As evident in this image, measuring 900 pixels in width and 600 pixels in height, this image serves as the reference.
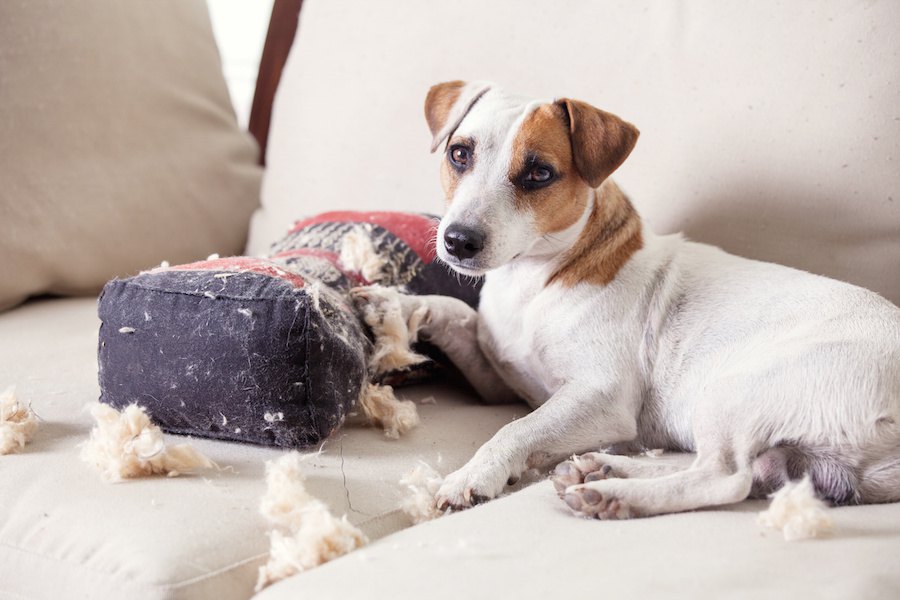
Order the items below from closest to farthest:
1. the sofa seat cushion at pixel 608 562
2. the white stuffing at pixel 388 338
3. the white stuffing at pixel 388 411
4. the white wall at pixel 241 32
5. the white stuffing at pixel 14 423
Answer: the sofa seat cushion at pixel 608 562
the white stuffing at pixel 14 423
the white stuffing at pixel 388 411
the white stuffing at pixel 388 338
the white wall at pixel 241 32

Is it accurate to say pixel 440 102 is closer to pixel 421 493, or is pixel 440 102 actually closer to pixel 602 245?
pixel 602 245

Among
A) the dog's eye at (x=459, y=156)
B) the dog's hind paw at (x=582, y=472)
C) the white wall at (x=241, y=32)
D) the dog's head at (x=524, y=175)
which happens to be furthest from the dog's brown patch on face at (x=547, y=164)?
the white wall at (x=241, y=32)

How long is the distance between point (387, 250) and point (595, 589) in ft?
3.68

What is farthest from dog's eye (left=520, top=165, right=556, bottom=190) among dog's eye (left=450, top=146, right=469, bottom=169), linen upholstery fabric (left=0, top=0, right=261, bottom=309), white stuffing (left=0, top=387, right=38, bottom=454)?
linen upholstery fabric (left=0, top=0, right=261, bottom=309)

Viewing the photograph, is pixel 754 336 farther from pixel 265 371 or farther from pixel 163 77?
pixel 163 77

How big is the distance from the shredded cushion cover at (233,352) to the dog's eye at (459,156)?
39 centimetres

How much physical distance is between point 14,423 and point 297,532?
1.99 feet

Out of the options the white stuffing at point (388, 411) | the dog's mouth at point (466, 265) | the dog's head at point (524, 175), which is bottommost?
the white stuffing at point (388, 411)

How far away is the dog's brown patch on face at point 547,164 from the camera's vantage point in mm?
1771

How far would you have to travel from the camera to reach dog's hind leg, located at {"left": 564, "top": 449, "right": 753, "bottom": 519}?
137 cm

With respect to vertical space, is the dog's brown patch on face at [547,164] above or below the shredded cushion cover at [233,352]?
above

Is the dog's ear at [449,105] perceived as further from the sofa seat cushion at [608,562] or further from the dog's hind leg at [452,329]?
the sofa seat cushion at [608,562]

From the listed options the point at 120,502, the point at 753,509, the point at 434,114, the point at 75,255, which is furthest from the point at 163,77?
the point at 753,509

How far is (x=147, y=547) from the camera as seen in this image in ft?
3.88
